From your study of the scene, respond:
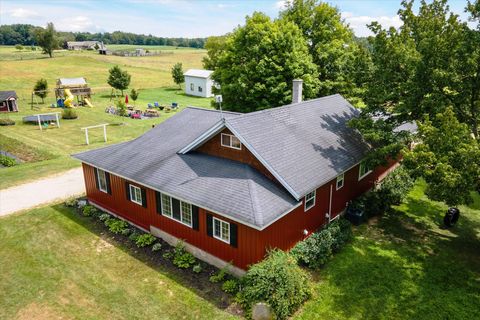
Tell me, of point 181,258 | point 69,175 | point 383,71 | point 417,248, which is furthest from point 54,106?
point 417,248

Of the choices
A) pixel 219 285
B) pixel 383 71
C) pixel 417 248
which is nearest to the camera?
pixel 219 285

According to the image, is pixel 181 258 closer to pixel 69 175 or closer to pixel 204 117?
pixel 204 117

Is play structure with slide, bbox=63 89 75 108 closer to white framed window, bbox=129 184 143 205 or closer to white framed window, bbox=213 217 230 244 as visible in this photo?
white framed window, bbox=129 184 143 205

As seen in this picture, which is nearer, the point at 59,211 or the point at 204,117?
the point at 59,211

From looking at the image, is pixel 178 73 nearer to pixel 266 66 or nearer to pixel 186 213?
pixel 266 66

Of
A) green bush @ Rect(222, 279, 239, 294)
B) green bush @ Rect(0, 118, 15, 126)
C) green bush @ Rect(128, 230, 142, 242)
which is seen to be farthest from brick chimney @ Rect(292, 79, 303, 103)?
green bush @ Rect(0, 118, 15, 126)

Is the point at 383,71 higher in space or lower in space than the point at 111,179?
higher
